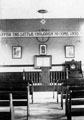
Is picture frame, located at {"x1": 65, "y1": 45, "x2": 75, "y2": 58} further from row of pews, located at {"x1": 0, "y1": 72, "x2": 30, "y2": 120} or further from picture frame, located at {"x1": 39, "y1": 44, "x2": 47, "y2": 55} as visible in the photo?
row of pews, located at {"x1": 0, "y1": 72, "x2": 30, "y2": 120}

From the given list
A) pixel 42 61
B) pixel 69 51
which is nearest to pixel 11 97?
pixel 42 61

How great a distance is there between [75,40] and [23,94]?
992cm

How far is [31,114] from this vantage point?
559cm
